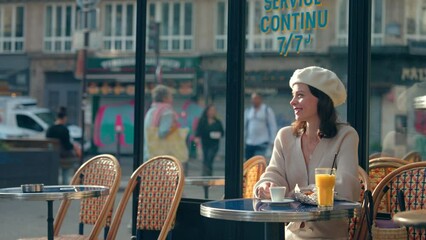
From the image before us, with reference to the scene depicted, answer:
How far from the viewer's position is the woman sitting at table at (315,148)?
3906 millimetres

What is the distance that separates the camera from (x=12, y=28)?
25.3 m

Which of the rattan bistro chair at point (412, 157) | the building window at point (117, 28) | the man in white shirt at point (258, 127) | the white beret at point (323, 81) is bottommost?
the rattan bistro chair at point (412, 157)

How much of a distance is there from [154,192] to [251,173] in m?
0.63

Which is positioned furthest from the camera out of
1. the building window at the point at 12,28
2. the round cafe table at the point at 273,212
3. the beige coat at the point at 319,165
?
the building window at the point at 12,28

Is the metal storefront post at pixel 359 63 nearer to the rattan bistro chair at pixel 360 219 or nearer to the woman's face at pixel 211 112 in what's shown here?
the rattan bistro chair at pixel 360 219

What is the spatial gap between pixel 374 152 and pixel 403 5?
1.16m

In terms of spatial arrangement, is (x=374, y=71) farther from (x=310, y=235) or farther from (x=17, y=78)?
(x=17, y=78)

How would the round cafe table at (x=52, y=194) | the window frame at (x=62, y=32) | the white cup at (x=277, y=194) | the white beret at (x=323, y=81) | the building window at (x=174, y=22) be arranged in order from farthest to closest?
the window frame at (x=62, y=32)
the building window at (x=174, y=22)
the round cafe table at (x=52, y=194)
the white beret at (x=323, y=81)
the white cup at (x=277, y=194)

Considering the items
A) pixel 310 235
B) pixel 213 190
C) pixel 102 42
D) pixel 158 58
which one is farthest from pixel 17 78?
pixel 310 235

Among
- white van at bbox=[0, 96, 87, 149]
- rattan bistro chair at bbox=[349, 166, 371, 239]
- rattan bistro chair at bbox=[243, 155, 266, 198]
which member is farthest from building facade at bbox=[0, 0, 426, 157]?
white van at bbox=[0, 96, 87, 149]

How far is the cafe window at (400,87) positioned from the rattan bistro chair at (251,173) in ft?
2.29

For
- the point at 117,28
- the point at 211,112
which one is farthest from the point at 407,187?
the point at 117,28

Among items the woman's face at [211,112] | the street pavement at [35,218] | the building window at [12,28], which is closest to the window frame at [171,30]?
the woman's face at [211,112]

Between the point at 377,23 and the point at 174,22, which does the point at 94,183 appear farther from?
the point at 174,22
